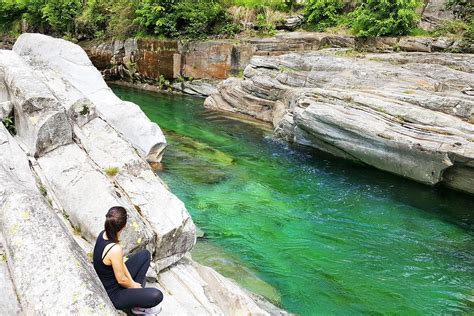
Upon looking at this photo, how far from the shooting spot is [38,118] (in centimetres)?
849

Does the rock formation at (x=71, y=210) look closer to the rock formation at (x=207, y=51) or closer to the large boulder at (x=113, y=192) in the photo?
the large boulder at (x=113, y=192)

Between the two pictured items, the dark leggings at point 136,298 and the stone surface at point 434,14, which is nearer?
the dark leggings at point 136,298

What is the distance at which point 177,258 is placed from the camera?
7.27 m

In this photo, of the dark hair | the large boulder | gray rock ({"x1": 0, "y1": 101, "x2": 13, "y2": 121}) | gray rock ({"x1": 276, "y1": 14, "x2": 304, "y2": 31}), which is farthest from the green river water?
gray rock ({"x1": 276, "y1": 14, "x2": 304, "y2": 31})

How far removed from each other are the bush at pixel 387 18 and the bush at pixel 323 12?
3068 millimetres

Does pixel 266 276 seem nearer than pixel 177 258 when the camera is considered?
No

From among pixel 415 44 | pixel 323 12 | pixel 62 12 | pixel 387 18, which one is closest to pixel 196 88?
pixel 323 12

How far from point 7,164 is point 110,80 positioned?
2642 centimetres

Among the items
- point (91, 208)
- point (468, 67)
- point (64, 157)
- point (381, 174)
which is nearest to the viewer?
point (91, 208)

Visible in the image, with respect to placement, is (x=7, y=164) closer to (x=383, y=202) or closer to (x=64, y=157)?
(x=64, y=157)

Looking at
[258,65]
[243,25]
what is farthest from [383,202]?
[243,25]

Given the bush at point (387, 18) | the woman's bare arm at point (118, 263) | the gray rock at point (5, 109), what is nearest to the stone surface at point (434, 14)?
the bush at point (387, 18)

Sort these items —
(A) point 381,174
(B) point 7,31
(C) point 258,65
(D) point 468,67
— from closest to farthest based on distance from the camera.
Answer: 1. (A) point 381,174
2. (D) point 468,67
3. (C) point 258,65
4. (B) point 7,31

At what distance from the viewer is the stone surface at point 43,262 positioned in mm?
3797
